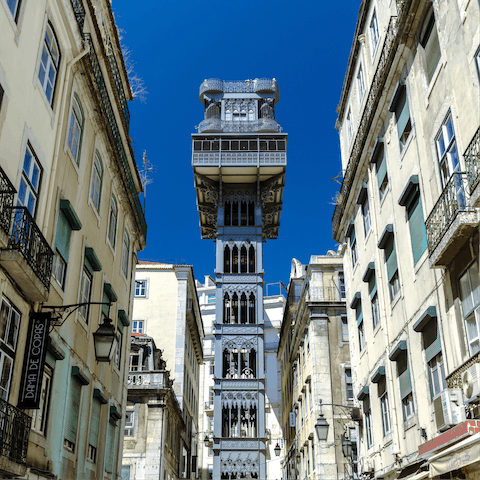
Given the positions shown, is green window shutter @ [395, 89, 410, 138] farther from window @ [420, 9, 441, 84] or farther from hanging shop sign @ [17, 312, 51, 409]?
hanging shop sign @ [17, 312, 51, 409]

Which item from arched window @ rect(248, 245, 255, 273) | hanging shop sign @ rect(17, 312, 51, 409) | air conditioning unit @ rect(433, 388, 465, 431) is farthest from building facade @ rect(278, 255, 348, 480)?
hanging shop sign @ rect(17, 312, 51, 409)

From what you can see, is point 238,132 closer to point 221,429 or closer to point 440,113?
point 221,429

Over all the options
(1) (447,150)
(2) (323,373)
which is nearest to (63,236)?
(1) (447,150)

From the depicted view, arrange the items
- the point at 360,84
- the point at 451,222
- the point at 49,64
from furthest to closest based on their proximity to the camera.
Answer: the point at 360,84 → the point at 49,64 → the point at 451,222

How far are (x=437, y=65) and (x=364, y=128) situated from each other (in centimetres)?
580

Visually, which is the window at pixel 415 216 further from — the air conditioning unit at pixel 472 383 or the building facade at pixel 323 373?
the building facade at pixel 323 373

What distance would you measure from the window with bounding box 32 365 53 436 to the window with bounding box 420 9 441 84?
415 inches

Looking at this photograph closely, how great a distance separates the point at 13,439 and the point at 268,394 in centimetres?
6264

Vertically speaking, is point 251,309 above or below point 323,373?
above

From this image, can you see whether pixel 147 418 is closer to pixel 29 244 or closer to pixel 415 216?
pixel 415 216

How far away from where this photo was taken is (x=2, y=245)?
30.9 feet

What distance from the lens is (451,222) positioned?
9930mm

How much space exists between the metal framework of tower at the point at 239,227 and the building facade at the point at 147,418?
208 inches

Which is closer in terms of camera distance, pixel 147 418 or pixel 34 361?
pixel 34 361
